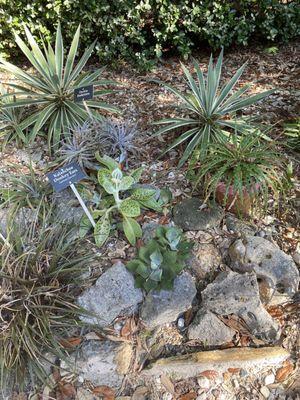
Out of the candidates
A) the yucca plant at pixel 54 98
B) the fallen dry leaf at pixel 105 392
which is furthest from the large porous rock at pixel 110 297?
the yucca plant at pixel 54 98

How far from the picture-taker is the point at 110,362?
239 cm

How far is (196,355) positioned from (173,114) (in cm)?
206

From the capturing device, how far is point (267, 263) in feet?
8.43

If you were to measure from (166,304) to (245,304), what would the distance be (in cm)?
46

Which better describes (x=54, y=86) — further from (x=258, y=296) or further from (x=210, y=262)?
(x=258, y=296)

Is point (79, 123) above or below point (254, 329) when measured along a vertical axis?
above

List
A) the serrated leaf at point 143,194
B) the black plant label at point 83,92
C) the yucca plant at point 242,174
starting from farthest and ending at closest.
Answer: the black plant label at point 83,92, the serrated leaf at point 143,194, the yucca plant at point 242,174

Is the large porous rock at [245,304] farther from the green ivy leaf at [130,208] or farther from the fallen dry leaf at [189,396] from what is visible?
the green ivy leaf at [130,208]

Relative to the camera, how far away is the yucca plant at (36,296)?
2262mm

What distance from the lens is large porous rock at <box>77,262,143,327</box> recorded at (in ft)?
8.10

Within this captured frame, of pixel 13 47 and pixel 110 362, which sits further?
pixel 13 47

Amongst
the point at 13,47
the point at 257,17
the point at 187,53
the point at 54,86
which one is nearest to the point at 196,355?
the point at 54,86

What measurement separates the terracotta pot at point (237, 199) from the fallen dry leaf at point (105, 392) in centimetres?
133

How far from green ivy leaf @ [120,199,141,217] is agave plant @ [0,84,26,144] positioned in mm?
1159
